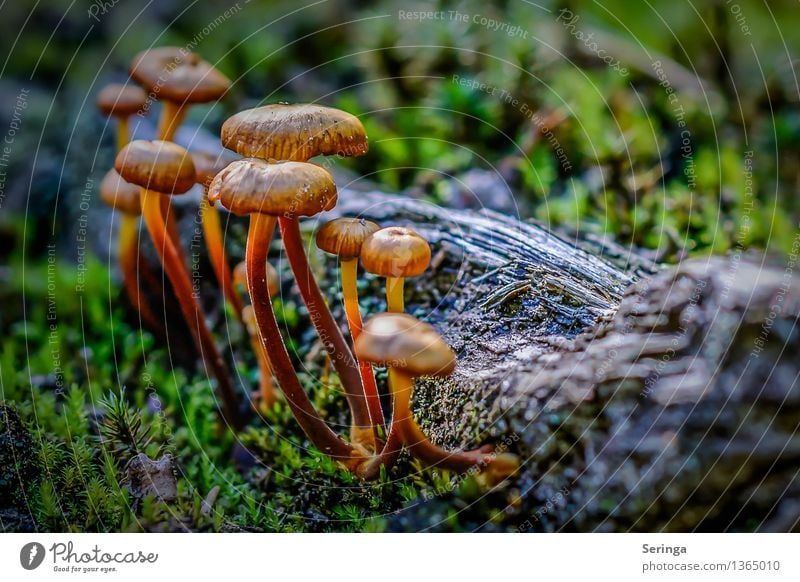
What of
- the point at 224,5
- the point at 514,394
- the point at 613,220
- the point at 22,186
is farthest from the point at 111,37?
the point at 514,394

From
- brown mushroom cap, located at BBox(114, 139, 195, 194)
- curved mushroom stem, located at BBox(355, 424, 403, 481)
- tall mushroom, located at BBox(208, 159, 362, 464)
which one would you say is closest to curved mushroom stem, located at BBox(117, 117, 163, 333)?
brown mushroom cap, located at BBox(114, 139, 195, 194)

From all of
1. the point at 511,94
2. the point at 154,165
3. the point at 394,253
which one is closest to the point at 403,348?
the point at 394,253

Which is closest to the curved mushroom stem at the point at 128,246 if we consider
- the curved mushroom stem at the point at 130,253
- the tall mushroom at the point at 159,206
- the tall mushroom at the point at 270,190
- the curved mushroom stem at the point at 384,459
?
the curved mushroom stem at the point at 130,253

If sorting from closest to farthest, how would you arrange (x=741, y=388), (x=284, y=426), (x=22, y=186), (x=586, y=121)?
1. (x=741, y=388)
2. (x=284, y=426)
3. (x=22, y=186)
4. (x=586, y=121)

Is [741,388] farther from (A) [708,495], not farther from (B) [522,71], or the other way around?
(B) [522,71]

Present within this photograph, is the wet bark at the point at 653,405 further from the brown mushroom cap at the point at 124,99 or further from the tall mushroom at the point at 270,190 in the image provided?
the brown mushroom cap at the point at 124,99

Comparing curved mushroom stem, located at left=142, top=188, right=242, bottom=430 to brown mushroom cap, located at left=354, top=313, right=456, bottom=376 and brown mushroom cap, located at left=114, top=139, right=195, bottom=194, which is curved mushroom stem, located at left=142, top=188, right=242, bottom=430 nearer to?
brown mushroom cap, located at left=114, top=139, right=195, bottom=194
